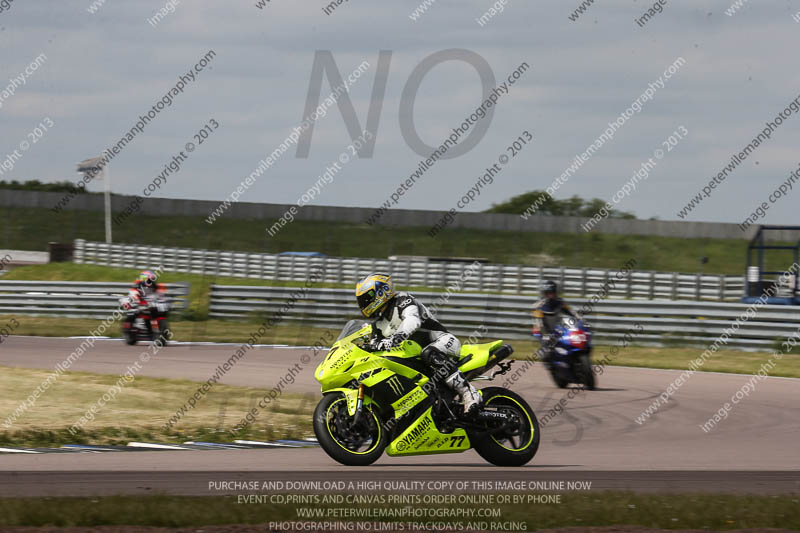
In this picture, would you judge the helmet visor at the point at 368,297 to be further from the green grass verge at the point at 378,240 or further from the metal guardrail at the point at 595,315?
the green grass verge at the point at 378,240

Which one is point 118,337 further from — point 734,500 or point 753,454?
point 734,500

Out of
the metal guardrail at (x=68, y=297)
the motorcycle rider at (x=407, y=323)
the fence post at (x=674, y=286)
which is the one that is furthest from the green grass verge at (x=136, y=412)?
the fence post at (x=674, y=286)

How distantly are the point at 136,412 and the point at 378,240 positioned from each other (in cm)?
4480

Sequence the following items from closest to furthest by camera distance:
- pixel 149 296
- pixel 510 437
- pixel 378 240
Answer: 1. pixel 510 437
2. pixel 149 296
3. pixel 378 240

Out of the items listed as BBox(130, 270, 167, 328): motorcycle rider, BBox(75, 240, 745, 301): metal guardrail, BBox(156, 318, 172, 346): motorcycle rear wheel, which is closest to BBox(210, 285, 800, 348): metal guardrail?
BBox(156, 318, 172, 346): motorcycle rear wheel

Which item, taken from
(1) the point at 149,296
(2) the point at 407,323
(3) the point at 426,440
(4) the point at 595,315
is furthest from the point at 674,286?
(2) the point at 407,323

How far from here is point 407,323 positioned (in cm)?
877

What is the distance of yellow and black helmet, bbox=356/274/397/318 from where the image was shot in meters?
8.89

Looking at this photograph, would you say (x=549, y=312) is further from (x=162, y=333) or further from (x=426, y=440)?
(x=162, y=333)

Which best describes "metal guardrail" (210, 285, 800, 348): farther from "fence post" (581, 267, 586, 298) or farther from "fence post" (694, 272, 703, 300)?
"fence post" (581, 267, 586, 298)

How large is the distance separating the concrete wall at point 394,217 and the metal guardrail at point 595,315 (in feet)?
99.7

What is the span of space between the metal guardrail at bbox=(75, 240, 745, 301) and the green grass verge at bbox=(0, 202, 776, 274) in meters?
9.23

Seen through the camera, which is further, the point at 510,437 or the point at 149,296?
the point at 149,296

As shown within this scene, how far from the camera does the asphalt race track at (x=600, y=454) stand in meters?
8.41
